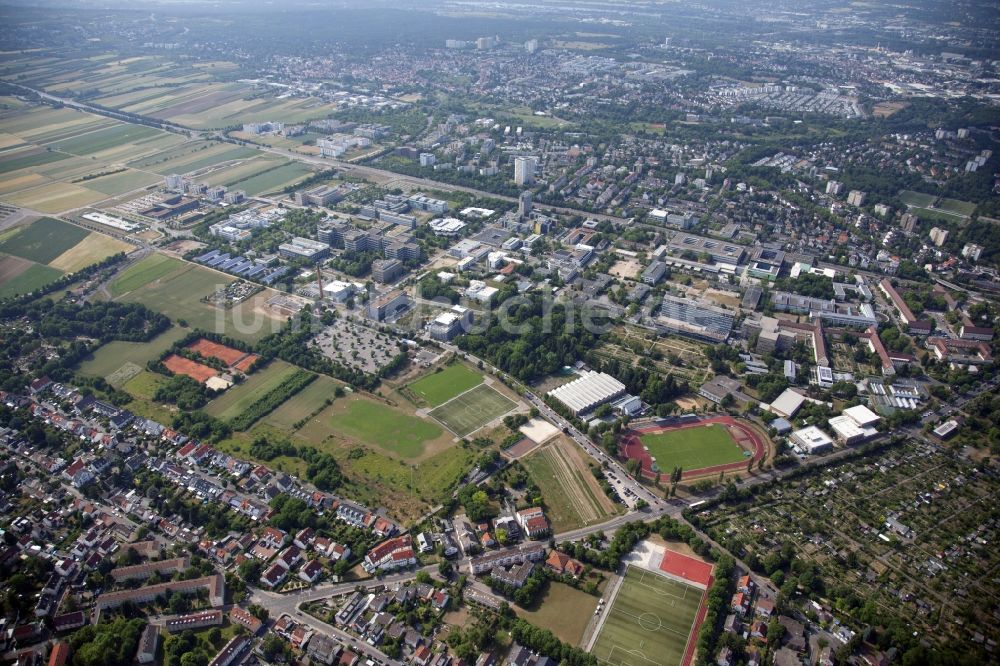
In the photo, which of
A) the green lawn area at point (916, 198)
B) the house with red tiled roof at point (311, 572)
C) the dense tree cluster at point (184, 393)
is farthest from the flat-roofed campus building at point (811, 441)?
the green lawn area at point (916, 198)

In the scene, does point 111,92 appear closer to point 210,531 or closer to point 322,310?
point 322,310

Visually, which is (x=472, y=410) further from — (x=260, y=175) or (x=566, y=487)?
(x=260, y=175)

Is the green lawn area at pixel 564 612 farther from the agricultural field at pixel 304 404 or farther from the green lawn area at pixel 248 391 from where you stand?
the green lawn area at pixel 248 391

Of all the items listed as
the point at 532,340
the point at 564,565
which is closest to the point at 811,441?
the point at 564,565

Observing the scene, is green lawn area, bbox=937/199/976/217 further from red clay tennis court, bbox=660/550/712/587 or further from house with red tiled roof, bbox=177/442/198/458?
house with red tiled roof, bbox=177/442/198/458

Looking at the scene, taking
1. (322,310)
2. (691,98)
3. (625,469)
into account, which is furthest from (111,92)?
(625,469)

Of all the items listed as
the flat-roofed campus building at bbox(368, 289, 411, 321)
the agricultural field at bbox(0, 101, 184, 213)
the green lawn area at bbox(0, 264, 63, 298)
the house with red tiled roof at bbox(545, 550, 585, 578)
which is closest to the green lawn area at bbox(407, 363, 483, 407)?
the flat-roofed campus building at bbox(368, 289, 411, 321)
